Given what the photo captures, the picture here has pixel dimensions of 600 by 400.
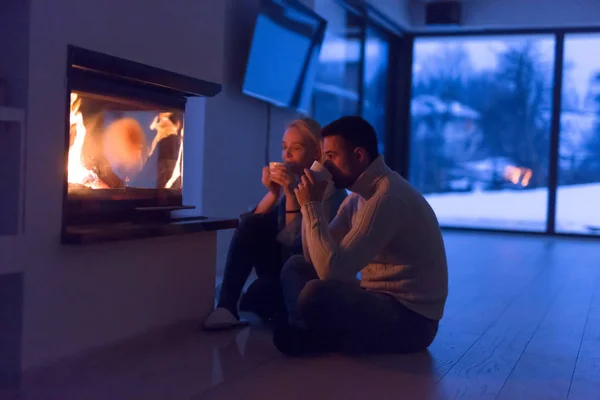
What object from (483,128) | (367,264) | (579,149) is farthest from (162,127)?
(579,149)

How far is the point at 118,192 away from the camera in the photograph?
2.60 metres

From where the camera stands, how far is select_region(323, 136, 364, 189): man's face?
2.50 metres

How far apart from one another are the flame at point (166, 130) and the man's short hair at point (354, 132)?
2.22ft

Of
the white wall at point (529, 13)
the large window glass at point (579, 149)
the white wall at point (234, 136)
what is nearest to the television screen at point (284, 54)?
the white wall at point (234, 136)

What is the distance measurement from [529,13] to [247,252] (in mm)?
5675

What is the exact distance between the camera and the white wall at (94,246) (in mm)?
2172

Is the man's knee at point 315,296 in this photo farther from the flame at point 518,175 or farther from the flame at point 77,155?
the flame at point 518,175

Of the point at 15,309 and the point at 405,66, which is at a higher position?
the point at 405,66

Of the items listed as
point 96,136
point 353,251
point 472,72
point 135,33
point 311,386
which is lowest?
point 311,386

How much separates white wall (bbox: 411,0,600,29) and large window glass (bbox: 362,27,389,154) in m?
0.89

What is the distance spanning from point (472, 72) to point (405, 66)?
2.41ft

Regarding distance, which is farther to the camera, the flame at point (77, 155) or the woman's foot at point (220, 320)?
the woman's foot at point (220, 320)

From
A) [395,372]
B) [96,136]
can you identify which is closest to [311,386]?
[395,372]

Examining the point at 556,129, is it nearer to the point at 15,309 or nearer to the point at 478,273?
the point at 478,273
